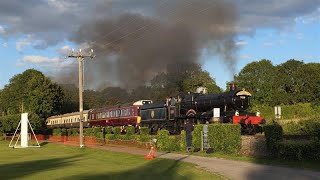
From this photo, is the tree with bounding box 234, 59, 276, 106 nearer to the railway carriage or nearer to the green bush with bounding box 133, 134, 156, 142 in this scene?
the railway carriage

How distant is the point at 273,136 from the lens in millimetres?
20328

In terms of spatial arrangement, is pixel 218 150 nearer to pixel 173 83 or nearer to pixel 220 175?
pixel 220 175

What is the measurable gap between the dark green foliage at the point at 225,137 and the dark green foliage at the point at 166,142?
4238 mm

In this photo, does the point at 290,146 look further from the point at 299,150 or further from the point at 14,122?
the point at 14,122

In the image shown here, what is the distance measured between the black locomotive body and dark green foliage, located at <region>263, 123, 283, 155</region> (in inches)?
315

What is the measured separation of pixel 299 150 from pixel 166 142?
12714 mm

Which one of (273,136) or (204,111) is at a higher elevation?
(204,111)

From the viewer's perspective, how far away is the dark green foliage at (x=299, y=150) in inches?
719

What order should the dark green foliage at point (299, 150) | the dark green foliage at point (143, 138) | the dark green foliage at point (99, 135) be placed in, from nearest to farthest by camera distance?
the dark green foliage at point (299, 150) < the dark green foliage at point (143, 138) < the dark green foliage at point (99, 135)

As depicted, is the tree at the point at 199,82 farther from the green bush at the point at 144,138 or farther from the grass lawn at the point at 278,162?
the grass lawn at the point at 278,162

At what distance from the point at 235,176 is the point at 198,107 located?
21.1 m

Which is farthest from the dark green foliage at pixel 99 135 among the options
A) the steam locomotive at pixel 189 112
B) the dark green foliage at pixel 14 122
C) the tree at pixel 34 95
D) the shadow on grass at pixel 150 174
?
the tree at pixel 34 95

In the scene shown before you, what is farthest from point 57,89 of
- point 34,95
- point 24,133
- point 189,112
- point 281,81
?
point 189,112

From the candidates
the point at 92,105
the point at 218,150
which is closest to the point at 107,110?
the point at 218,150
